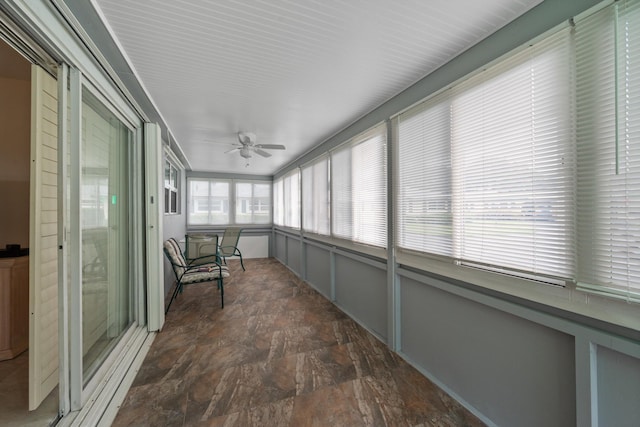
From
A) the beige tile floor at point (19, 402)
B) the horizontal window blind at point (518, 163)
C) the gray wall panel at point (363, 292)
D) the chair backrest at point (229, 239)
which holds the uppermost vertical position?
the horizontal window blind at point (518, 163)

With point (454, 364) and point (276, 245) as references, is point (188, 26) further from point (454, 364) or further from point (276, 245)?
point (276, 245)

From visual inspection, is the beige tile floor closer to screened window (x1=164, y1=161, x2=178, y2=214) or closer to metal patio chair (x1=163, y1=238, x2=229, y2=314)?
metal patio chair (x1=163, y1=238, x2=229, y2=314)

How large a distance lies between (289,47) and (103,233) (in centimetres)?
193

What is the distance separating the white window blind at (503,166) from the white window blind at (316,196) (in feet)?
6.03

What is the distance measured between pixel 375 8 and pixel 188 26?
106 cm

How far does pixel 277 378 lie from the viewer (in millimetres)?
1937

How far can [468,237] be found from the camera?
65.6 inches

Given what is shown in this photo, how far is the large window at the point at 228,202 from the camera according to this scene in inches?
256

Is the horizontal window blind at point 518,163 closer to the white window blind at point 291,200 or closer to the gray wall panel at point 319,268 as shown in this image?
the gray wall panel at point 319,268


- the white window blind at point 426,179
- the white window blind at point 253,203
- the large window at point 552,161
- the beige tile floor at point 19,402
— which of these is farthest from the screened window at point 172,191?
the large window at point 552,161

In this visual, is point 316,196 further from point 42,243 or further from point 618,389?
point 618,389

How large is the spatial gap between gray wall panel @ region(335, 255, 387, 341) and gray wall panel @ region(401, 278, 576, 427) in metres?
0.44

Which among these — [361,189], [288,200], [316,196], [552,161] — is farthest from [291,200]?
[552,161]

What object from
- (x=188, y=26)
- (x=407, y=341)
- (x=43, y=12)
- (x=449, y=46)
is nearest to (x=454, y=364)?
(x=407, y=341)
